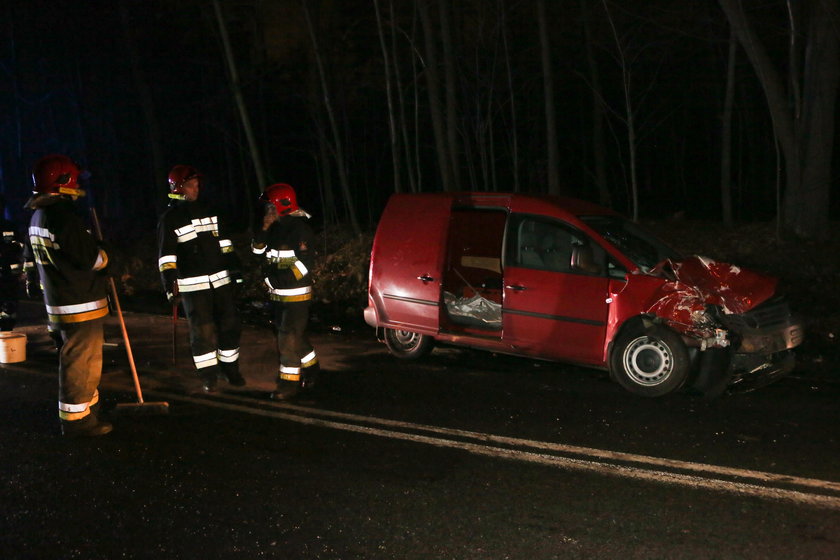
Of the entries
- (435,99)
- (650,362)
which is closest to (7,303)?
(650,362)

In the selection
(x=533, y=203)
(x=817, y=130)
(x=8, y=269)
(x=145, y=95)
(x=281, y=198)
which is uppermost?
(x=145, y=95)

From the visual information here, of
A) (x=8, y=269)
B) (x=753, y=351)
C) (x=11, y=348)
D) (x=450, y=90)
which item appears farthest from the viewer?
(x=450, y=90)

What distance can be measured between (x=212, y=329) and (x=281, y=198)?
144cm

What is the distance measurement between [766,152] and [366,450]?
1346 inches

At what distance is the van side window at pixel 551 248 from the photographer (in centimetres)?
736

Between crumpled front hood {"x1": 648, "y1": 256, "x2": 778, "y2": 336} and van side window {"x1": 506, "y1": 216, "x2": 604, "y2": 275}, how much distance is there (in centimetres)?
59

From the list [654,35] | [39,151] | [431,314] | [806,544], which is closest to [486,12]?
[654,35]

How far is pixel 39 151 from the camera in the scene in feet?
125

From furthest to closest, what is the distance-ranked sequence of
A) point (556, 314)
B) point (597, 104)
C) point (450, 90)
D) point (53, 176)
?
point (597, 104), point (450, 90), point (556, 314), point (53, 176)

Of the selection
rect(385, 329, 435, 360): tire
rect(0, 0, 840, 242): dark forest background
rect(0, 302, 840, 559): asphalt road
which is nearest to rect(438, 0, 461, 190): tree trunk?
rect(0, 0, 840, 242): dark forest background

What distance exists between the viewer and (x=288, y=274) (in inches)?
286

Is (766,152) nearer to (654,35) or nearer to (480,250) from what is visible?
(654,35)

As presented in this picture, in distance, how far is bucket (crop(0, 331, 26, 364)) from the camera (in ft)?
29.5

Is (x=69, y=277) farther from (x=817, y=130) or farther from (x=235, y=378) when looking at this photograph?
(x=817, y=130)
